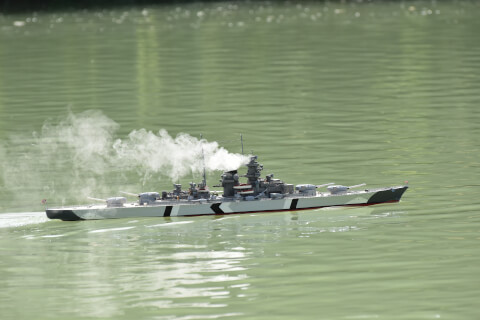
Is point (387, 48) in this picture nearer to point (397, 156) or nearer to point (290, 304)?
point (397, 156)

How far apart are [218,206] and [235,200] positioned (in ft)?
3.13

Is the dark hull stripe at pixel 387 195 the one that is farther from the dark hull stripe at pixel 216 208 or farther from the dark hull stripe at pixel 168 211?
the dark hull stripe at pixel 168 211

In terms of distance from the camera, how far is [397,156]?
2576 inches

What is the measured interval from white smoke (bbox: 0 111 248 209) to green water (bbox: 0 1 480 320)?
229 millimetres

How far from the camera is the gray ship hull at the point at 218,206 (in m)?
53.6

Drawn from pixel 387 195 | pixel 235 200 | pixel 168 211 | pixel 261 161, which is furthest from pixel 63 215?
pixel 387 195

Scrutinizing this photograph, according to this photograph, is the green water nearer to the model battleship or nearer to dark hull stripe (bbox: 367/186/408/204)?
the model battleship

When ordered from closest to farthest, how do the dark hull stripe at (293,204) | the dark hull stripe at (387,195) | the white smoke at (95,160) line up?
the dark hull stripe at (293,204) < the dark hull stripe at (387,195) < the white smoke at (95,160)

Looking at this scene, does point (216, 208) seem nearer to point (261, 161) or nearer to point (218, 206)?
point (218, 206)

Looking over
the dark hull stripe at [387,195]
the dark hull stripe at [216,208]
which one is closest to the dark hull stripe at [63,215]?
the dark hull stripe at [216,208]

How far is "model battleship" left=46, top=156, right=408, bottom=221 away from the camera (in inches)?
2114

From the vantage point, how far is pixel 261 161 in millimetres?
65438

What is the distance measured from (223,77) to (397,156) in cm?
4099

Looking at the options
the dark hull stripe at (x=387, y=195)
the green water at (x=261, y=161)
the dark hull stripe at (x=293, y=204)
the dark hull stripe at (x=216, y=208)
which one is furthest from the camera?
the dark hull stripe at (x=387, y=195)
